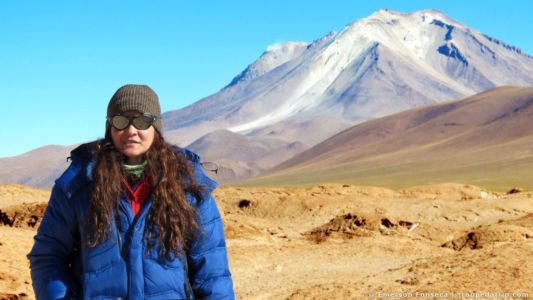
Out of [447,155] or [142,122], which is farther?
[447,155]

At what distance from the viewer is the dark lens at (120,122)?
156 inches

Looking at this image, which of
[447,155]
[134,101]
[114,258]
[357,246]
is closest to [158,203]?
[114,258]

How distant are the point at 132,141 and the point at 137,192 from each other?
0.26 meters

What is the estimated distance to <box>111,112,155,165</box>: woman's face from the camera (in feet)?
13.1

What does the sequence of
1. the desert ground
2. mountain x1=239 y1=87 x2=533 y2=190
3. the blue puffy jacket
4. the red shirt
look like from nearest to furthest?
the blue puffy jacket, the red shirt, the desert ground, mountain x1=239 y1=87 x2=533 y2=190

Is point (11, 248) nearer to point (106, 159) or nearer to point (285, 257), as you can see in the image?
point (285, 257)

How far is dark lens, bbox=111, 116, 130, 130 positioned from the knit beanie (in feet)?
0.14

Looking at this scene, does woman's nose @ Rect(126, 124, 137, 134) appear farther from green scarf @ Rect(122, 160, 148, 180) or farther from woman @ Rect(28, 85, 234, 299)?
green scarf @ Rect(122, 160, 148, 180)

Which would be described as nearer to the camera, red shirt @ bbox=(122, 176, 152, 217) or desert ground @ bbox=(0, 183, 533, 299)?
red shirt @ bbox=(122, 176, 152, 217)

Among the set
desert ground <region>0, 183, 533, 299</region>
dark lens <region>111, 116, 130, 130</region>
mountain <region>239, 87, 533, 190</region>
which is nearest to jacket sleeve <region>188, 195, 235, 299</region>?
dark lens <region>111, 116, 130, 130</region>

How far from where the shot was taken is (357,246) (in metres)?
19.8

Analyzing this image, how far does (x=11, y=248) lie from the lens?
51.9ft

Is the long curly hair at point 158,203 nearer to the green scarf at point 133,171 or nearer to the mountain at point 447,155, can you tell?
the green scarf at point 133,171

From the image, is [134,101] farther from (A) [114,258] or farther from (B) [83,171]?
(A) [114,258]
